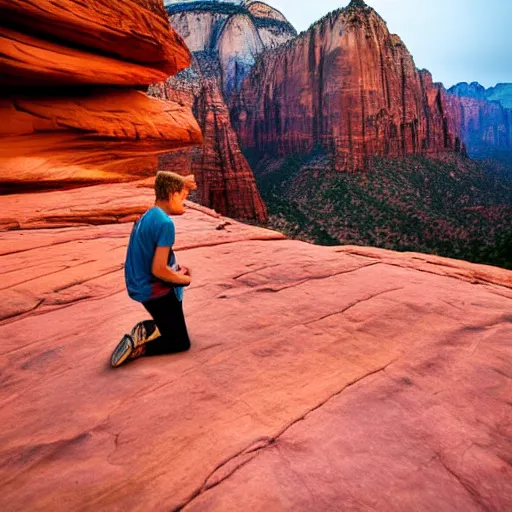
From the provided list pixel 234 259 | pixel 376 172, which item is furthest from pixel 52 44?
pixel 376 172

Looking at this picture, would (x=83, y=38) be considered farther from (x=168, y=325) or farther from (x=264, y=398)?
(x=264, y=398)

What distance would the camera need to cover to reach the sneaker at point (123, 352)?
2845 mm

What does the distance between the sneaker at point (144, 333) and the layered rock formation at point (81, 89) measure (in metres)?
7.51

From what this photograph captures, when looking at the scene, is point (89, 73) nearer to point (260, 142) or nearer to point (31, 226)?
point (31, 226)

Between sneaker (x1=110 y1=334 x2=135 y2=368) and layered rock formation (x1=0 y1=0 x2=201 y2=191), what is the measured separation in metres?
7.52

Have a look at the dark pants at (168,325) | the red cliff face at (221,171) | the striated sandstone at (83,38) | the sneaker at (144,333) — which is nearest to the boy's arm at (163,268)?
the dark pants at (168,325)

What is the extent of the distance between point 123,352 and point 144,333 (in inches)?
8.6

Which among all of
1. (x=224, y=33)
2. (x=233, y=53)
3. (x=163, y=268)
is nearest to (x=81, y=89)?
(x=163, y=268)

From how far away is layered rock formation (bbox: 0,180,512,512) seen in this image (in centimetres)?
177

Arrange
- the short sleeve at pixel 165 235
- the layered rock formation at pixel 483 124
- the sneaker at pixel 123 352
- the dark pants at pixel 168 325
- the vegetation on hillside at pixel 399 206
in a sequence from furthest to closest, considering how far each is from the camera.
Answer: the layered rock formation at pixel 483 124 < the vegetation on hillside at pixel 399 206 < the dark pants at pixel 168 325 < the sneaker at pixel 123 352 < the short sleeve at pixel 165 235

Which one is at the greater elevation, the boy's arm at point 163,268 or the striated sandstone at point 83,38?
the striated sandstone at point 83,38

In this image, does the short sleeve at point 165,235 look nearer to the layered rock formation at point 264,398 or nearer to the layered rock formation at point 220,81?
the layered rock formation at point 264,398

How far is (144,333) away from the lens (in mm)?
2973

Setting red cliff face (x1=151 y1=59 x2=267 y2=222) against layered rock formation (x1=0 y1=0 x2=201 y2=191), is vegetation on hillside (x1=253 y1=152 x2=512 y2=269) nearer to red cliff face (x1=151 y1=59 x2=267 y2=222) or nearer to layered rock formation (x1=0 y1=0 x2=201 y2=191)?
red cliff face (x1=151 y1=59 x2=267 y2=222)
